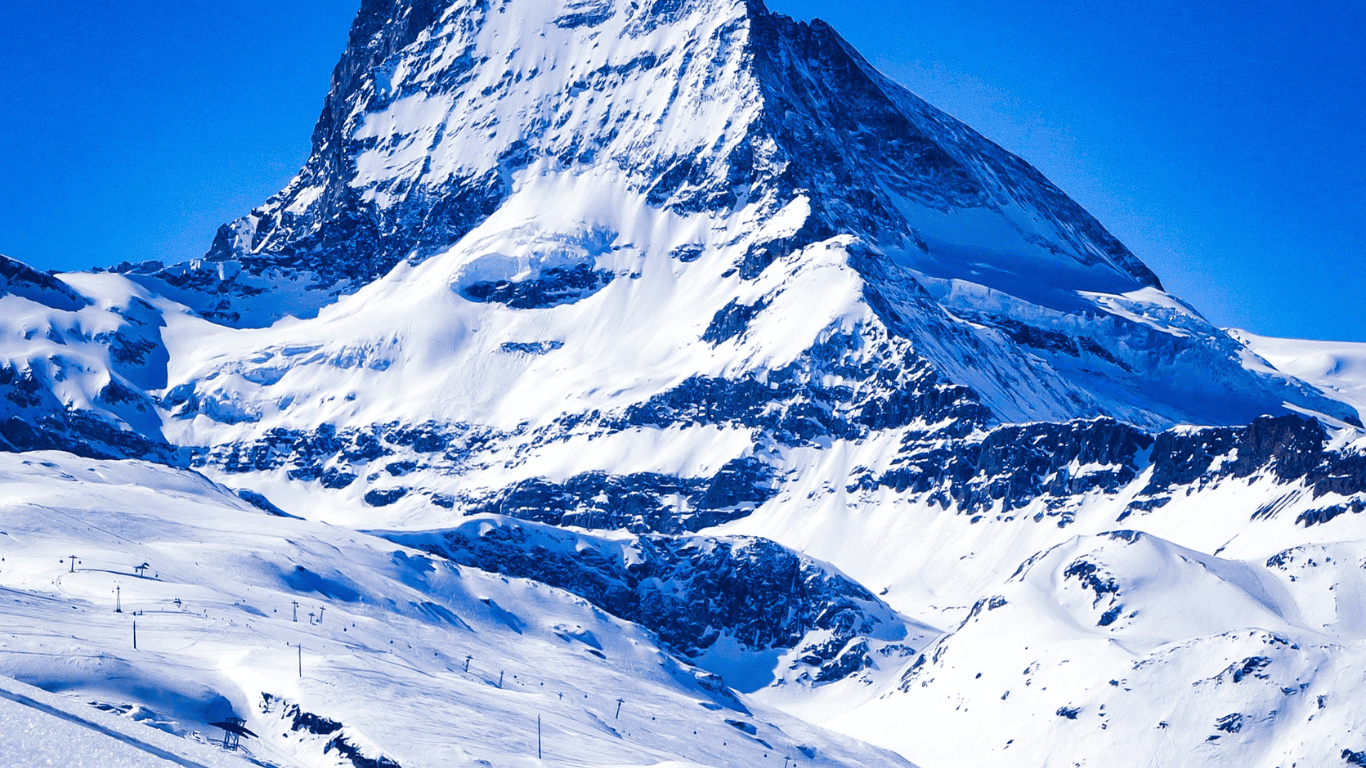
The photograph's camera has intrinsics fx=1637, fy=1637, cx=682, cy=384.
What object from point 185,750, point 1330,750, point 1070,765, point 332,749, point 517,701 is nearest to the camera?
point 185,750

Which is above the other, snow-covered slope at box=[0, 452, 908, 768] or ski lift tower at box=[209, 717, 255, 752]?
snow-covered slope at box=[0, 452, 908, 768]

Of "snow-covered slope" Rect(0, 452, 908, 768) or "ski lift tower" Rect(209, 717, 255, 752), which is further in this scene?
"snow-covered slope" Rect(0, 452, 908, 768)

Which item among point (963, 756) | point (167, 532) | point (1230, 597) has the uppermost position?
point (167, 532)

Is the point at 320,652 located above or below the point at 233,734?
above

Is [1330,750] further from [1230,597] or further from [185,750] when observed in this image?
[185,750]

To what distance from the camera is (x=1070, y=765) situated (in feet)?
545

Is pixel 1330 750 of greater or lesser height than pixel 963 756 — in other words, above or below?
below

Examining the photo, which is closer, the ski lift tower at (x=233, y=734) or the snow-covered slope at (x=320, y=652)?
the ski lift tower at (x=233, y=734)

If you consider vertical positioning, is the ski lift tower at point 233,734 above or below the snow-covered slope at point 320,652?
below

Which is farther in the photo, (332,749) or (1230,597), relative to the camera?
(1230,597)

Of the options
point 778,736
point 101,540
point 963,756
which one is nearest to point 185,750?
point 101,540

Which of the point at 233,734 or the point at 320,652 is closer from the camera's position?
the point at 233,734

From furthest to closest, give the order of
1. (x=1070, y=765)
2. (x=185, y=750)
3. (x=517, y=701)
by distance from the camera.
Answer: (x=1070, y=765)
(x=517, y=701)
(x=185, y=750)

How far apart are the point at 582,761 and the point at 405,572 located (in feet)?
321
